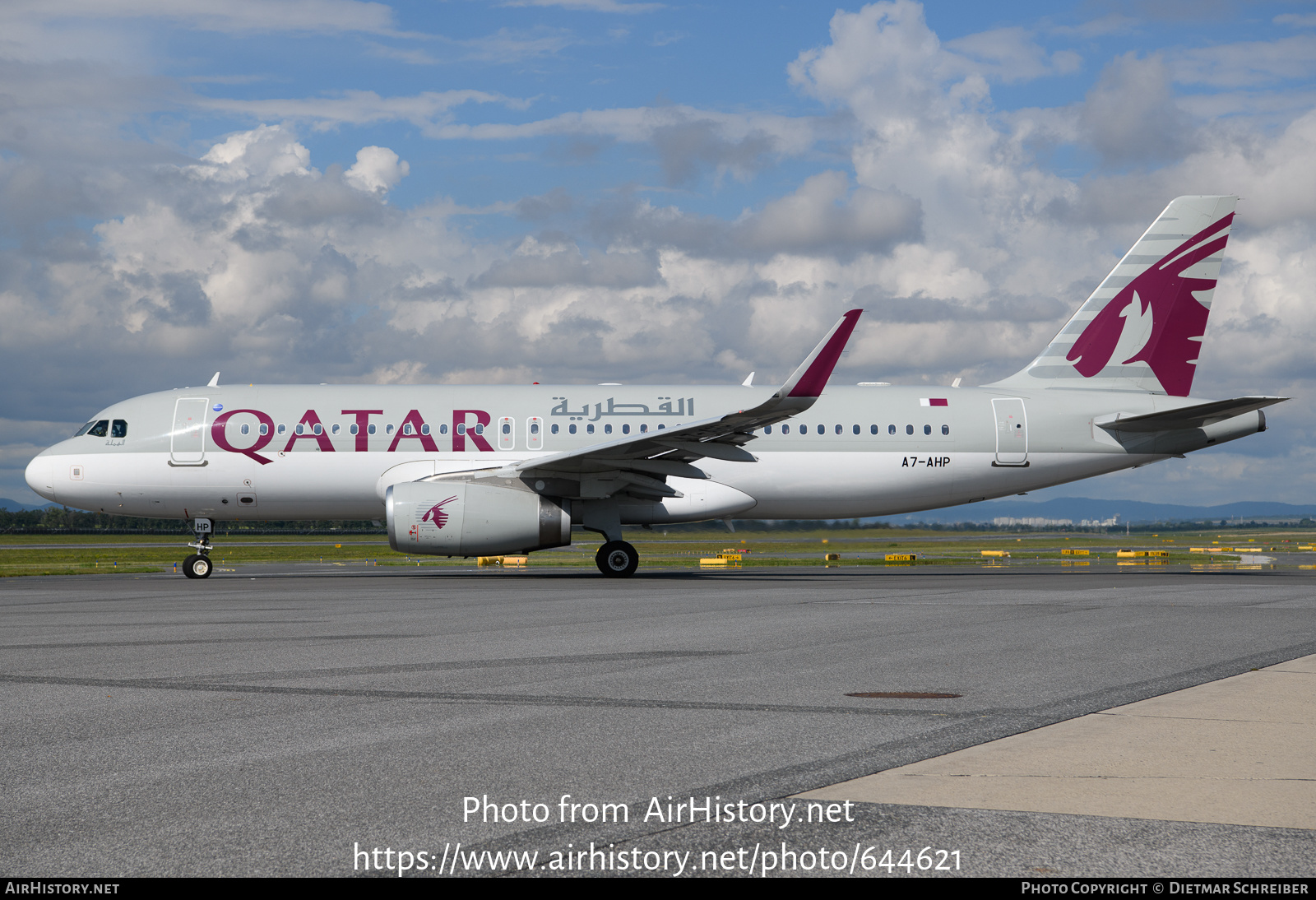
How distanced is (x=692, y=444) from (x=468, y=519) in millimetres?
4599

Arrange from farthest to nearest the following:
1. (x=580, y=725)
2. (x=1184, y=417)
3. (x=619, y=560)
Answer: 1. (x=1184, y=417)
2. (x=619, y=560)
3. (x=580, y=725)

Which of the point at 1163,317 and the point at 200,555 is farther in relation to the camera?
the point at 1163,317

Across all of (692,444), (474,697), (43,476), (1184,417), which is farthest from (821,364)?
(43,476)

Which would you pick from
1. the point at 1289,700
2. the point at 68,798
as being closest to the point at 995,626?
the point at 1289,700

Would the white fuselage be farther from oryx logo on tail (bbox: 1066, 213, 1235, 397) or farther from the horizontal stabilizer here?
oryx logo on tail (bbox: 1066, 213, 1235, 397)

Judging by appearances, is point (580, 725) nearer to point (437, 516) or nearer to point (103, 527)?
point (437, 516)

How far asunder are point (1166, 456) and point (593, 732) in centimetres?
2348

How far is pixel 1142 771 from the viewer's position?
5.40 m

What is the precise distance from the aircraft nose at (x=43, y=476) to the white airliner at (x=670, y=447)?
0.12 ft

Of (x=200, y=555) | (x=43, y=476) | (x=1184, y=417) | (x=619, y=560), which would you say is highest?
(x=1184, y=417)

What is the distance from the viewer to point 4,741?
20.4 feet

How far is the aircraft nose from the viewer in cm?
2502

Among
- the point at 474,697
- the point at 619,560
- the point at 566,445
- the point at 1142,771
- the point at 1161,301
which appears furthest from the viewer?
the point at 1161,301
